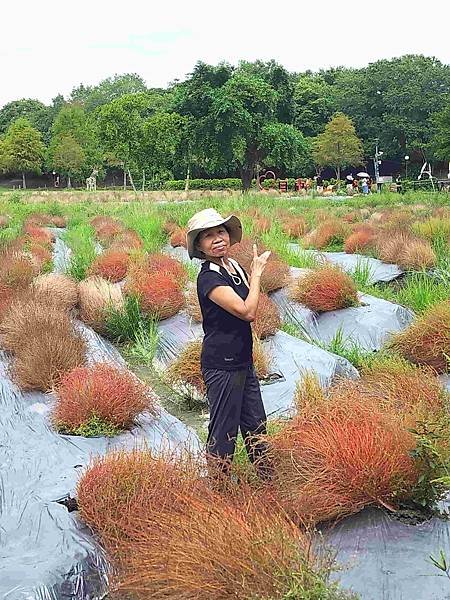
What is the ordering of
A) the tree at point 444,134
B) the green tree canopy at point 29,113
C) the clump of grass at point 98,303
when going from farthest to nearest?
the green tree canopy at point 29,113 → the tree at point 444,134 → the clump of grass at point 98,303

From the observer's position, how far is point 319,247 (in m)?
12.4

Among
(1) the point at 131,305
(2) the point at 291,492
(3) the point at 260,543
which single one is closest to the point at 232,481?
(2) the point at 291,492

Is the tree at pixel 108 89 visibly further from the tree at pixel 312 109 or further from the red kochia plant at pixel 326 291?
the red kochia plant at pixel 326 291

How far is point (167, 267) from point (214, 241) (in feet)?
17.0

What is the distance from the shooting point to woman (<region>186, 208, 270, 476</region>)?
10.6ft

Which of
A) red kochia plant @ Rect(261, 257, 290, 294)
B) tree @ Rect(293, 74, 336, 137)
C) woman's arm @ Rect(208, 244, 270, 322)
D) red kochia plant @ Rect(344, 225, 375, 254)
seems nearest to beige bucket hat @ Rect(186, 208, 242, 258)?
woman's arm @ Rect(208, 244, 270, 322)

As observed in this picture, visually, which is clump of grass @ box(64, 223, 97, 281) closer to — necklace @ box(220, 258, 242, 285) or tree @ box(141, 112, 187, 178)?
necklace @ box(220, 258, 242, 285)

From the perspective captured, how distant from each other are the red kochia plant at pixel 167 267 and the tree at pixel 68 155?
3968cm

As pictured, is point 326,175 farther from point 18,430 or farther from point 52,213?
point 18,430

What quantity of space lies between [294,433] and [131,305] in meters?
4.04

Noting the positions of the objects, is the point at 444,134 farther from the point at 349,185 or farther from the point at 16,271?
the point at 16,271

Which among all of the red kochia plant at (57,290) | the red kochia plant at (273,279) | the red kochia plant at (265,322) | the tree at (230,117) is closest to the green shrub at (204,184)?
the tree at (230,117)

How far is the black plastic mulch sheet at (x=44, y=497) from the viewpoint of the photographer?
2.77 m

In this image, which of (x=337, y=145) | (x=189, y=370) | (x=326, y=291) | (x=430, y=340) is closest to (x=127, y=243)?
(x=326, y=291)
